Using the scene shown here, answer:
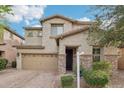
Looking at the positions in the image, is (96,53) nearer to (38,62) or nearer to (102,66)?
(102,66)

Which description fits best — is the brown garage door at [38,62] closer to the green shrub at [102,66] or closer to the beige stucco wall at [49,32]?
the beige stucco wall at [49,32]

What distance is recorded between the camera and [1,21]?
10.3m

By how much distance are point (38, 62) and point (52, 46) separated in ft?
7.89

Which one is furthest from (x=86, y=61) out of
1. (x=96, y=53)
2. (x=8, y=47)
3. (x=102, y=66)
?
(x=8, y=47)

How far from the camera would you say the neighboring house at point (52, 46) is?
54.7ft

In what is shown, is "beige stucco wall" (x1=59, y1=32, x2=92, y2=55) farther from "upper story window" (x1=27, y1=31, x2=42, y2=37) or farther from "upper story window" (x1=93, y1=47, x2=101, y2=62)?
"upper story window" (x1=27, y1=31, x2=42, y2=37)

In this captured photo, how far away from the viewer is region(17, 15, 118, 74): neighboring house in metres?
16.7

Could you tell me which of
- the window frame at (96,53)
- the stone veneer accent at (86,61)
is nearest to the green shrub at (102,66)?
the stone veneer accent at (86,61)

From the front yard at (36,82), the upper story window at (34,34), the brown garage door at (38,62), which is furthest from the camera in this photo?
the upper story window at (34,34)

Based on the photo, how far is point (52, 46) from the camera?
23.3m

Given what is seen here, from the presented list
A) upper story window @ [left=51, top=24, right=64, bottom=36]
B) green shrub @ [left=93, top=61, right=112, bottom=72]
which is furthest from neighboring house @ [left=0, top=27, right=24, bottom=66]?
green shrub @ [left=93, top=61, right=112, bottom=72]

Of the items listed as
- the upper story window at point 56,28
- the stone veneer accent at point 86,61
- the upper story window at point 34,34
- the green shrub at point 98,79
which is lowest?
the green shrub at point 98,79

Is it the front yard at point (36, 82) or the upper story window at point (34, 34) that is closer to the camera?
the front yard at point (36, 82)
